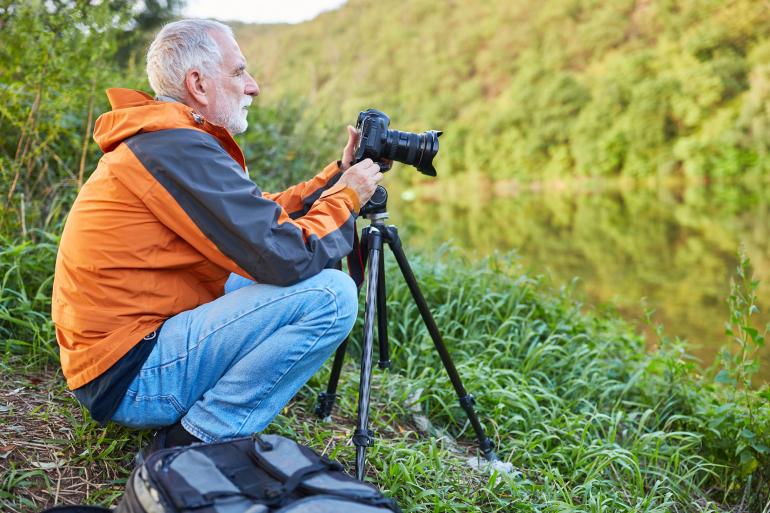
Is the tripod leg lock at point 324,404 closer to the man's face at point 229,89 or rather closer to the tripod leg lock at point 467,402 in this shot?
the tripod leg lock at point 467,402

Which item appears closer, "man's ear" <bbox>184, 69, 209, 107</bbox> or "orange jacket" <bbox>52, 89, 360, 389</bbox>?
"orange jacket" <bbox>52, 89, 360, 389</bbox>

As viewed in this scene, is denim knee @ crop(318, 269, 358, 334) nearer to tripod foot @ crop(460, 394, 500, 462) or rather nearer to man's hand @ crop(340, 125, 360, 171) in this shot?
man's hand @ crop(340, 125, 360, 171)

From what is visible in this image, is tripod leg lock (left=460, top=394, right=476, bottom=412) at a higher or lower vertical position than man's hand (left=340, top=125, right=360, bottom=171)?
lower

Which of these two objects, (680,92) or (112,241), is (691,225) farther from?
(680,92)

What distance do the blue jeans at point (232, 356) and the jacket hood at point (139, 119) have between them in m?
0.50

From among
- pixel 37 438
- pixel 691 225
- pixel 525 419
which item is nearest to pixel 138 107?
pixel 37 438

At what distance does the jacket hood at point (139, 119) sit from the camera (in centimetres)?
181

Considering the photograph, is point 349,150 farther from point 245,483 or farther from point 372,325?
point 245,483

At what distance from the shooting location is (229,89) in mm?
2082

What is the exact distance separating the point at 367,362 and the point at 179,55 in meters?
1.12

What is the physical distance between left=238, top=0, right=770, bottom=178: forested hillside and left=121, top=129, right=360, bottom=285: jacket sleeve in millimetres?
8270

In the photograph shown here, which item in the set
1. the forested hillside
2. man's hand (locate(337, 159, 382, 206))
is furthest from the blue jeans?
the forested hillside

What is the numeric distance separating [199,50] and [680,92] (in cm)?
3761

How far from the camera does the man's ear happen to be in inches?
78.7
